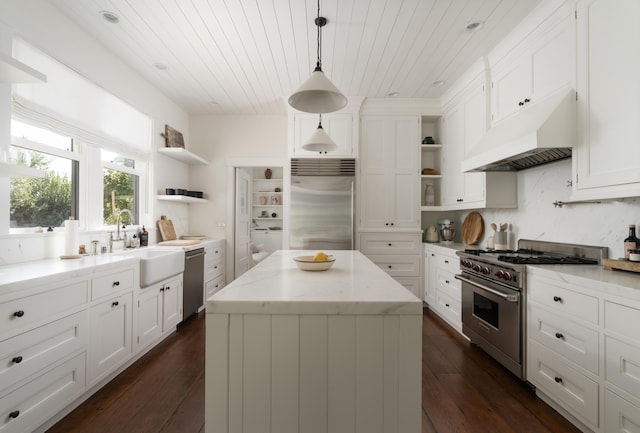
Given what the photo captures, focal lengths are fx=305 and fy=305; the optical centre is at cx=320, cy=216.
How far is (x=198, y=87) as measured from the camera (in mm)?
3738

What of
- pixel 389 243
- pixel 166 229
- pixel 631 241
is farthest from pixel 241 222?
pixel 631 241

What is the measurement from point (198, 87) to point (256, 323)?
11.6 feet

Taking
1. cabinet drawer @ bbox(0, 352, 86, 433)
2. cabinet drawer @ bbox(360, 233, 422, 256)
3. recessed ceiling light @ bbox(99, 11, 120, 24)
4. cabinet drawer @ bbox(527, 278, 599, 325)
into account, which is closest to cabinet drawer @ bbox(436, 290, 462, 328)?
cabinet drawer @ bbox(360, 233, 422, 256)

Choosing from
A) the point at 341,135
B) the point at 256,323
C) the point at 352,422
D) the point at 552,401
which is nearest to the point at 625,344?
the point at 552,401

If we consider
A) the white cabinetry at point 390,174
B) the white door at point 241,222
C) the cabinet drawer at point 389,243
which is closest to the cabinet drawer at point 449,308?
the cabinet drawer at point 389,243

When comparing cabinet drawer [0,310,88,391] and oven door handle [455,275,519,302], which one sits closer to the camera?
cabinet drawer [0,310,88,391]

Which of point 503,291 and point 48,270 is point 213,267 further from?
point 503,291

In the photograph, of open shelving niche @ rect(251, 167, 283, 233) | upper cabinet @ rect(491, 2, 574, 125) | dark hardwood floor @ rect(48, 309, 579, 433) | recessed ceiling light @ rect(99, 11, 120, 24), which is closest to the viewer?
dark hardwood floor @ rect(48, 309, 579, 433)

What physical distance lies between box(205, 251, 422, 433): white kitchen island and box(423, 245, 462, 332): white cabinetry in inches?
93.6

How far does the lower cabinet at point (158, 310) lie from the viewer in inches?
103

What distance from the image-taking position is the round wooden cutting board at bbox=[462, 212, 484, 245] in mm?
3686

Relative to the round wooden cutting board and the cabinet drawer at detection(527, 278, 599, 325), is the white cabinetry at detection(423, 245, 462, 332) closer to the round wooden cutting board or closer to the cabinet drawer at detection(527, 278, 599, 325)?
the round wooden cutting board

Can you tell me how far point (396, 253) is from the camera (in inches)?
161

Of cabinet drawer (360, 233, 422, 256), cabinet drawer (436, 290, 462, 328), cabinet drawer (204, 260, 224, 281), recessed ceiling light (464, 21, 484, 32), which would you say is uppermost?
recessed ceiling light (464, 21, 484, 32)
